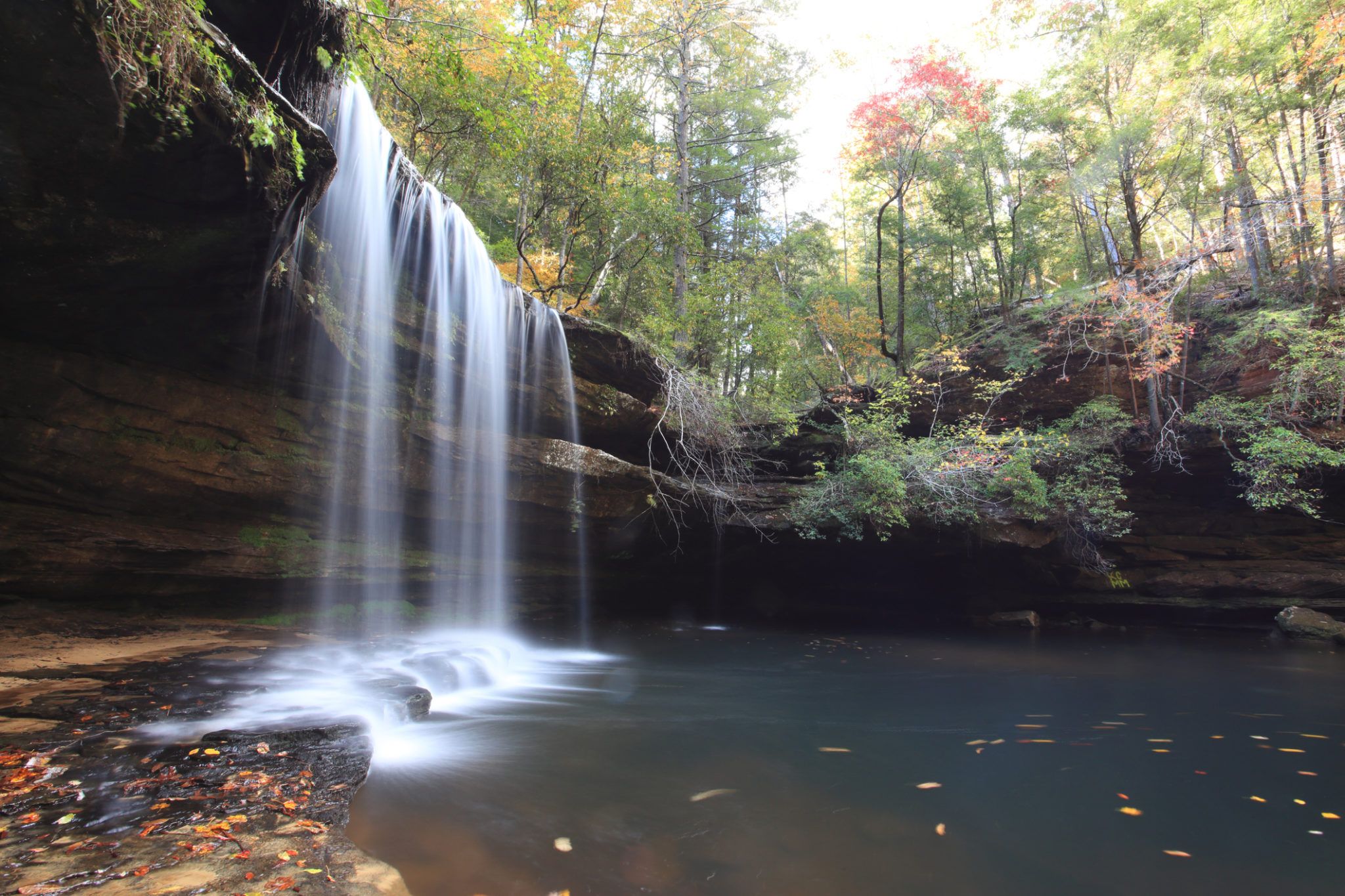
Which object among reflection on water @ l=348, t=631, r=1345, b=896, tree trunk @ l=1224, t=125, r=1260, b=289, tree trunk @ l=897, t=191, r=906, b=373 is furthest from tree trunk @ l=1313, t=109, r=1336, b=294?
reflection on water @ l=348, t=631, r=1345, b=896

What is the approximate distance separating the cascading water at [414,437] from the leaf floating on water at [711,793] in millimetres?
2191

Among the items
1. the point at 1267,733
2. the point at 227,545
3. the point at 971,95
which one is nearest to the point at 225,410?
the point at 227,545

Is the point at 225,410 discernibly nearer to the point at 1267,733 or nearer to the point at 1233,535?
the point at 1267,733

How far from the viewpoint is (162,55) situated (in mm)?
3447

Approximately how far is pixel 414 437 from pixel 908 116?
15.4 meters

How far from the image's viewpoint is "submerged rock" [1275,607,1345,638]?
36.0 feet

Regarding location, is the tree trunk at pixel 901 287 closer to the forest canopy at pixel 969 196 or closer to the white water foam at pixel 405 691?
the forest canopy at pixel 969 196

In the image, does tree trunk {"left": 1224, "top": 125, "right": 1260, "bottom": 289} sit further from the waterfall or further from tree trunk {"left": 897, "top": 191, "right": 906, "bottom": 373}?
the waterfall

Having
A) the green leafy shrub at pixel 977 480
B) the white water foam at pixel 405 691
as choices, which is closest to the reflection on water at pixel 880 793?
the white water foam at pixel 405 691

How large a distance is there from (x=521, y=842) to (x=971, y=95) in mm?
18981

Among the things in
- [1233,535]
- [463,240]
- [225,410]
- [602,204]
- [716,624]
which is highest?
[602,204]

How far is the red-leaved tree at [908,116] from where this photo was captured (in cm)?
1491

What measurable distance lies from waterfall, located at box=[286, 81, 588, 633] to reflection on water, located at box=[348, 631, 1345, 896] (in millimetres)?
4492

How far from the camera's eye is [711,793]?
3857 millimetres
